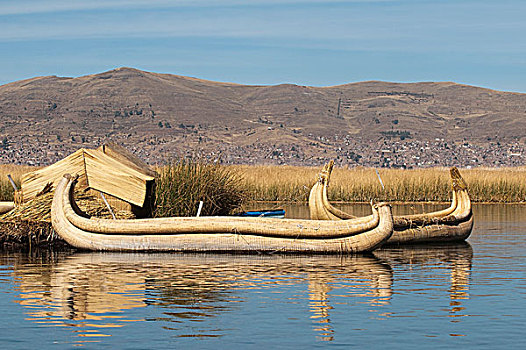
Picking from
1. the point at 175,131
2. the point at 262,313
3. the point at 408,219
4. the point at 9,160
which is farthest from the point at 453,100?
the point at 262,313

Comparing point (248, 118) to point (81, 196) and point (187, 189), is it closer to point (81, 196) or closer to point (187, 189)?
point (187, 189)

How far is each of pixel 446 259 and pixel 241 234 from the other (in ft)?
13.1

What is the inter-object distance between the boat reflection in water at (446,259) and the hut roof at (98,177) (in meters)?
5.30

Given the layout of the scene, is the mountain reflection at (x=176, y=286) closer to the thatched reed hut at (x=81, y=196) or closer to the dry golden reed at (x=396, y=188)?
the thatched reed hut at (x=81, y=196)

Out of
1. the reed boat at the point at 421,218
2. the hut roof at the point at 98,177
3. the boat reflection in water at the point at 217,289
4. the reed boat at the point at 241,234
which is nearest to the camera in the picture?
the boat reflection in water at the point at 217,289

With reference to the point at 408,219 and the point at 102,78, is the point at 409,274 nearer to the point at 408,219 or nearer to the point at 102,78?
the point at 408,219

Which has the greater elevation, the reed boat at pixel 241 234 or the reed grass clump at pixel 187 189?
the reed grass clump at pixel 187 189

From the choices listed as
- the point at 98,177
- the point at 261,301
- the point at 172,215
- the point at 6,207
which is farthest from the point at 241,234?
the point at 6,207

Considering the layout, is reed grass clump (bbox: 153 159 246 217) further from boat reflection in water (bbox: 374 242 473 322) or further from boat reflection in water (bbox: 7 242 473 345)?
boat reflection in water (bbox: 374 242 473 322)

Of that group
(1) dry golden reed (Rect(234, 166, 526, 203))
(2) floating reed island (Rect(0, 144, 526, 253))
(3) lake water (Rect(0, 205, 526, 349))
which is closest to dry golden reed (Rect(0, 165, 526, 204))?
(1) dry golden reed (Rect(234, 166, 526, 203))

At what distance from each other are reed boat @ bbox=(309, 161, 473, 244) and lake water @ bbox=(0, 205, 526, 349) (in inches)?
86.6

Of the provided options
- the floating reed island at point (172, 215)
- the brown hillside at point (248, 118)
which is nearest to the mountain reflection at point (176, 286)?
the floating reed island at point (172, 215)

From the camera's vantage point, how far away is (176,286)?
13469 mm

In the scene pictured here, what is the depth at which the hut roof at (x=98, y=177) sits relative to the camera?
19.8m
